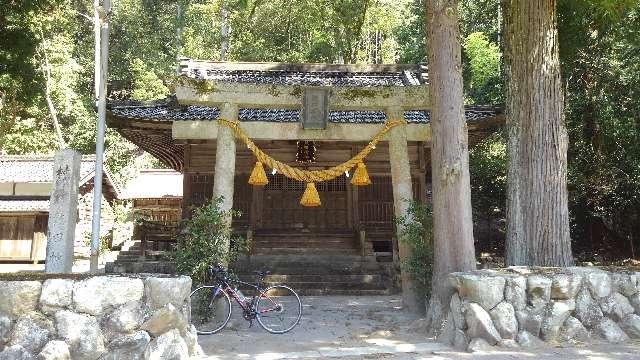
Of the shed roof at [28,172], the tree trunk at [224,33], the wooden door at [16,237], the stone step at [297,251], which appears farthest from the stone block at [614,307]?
the tree trunk at [224,33]

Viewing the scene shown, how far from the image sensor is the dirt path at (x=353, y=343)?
5.40 metres

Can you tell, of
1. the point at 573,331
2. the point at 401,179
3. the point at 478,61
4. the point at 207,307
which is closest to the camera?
the point at 573,331

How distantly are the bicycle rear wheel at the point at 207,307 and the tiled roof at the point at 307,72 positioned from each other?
7.85 meters

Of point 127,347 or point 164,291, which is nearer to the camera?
point 127,347

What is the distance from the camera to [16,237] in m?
19.5

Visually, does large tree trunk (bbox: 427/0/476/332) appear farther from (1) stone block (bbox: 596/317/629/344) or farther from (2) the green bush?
(2) the green bush

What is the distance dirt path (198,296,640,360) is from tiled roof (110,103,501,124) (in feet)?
15.4

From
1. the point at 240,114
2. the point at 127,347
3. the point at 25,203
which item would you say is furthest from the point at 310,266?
the point at 25,203

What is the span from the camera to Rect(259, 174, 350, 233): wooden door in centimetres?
1366

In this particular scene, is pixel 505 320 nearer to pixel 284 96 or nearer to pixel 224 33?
pixel 284 96

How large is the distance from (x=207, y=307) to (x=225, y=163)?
7.39 feet

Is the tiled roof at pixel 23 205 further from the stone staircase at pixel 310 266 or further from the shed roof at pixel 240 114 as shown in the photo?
the shed roof at pixel 240 114

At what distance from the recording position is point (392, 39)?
29000 millimetres

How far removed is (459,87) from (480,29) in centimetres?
2334
